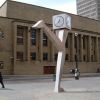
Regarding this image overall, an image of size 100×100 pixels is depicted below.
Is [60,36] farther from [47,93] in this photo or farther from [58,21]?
[47,93]

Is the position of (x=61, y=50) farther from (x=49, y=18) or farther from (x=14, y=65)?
(x=49, y=18)

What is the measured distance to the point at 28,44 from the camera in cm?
6344

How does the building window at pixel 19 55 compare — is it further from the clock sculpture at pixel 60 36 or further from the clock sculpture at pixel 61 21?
the clock sculpture at pixel 61 21

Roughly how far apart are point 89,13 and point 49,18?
63909 mm

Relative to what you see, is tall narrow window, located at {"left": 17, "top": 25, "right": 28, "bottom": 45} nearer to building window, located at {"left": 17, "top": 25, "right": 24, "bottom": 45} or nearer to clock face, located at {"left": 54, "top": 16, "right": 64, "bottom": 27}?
building window, located at {"left": 17, "top": 25, "right": 24, "bottom": 45}

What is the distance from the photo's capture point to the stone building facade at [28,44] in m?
60.2

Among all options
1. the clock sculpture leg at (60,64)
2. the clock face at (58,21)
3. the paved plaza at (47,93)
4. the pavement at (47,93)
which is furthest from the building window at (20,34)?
the clock sculpture leg at (60,64)

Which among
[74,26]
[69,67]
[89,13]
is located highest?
[89,13]

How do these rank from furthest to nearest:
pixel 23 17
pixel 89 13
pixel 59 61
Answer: pixel 89 13, pixel 23 17, pixel 59 61

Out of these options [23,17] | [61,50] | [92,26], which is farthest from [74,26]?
[61,50]

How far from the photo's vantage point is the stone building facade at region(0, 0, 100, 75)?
2370 inches

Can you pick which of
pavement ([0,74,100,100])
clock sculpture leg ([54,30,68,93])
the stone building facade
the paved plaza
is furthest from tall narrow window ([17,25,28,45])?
clock sculpture leg ([54,30,68,93])

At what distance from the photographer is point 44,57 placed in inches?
2670

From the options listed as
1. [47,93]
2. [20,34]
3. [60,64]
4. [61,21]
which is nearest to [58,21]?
[61,21]
